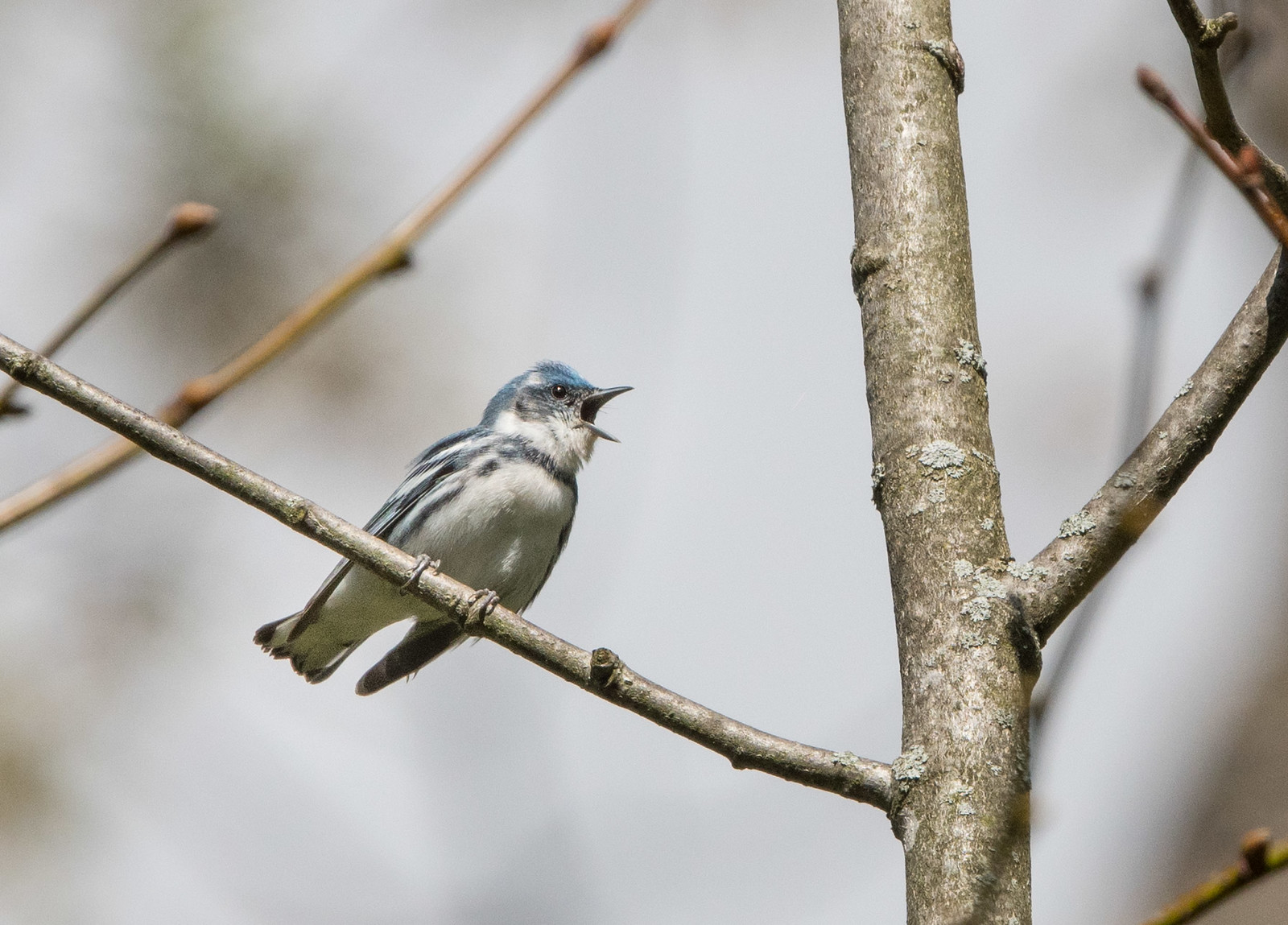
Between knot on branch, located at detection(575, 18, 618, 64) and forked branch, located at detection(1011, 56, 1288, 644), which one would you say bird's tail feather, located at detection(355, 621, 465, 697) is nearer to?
forked branch, located at detection(1011, 56, 1288, 644)

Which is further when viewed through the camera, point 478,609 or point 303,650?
point 303,650

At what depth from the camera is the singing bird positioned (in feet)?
17.8

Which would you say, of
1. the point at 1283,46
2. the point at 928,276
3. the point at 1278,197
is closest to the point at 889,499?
the point at 928,276

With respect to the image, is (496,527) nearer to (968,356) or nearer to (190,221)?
(968,356)

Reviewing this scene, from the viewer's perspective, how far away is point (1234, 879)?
1184 mm

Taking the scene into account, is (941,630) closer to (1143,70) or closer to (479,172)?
(1143,70)

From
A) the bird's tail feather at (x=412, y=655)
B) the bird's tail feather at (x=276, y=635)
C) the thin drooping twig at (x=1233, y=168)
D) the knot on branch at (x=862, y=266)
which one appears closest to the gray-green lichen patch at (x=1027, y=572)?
the knot on branch at (x=862, y=266)

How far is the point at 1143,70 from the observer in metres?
1.52

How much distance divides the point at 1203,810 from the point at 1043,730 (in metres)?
5.15

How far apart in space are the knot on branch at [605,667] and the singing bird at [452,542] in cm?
279

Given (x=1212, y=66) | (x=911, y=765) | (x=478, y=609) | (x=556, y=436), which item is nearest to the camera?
(x=1212, y=66)

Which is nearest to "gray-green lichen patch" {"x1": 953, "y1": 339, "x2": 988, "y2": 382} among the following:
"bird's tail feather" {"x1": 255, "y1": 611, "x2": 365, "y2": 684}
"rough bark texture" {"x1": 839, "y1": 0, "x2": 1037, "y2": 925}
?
"rough bark texture" {"x1": 839, "y1": 0, "x2": 1037, "y2": 925}

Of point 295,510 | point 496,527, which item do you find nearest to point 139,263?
point 295,510

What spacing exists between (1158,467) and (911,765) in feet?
2.39
